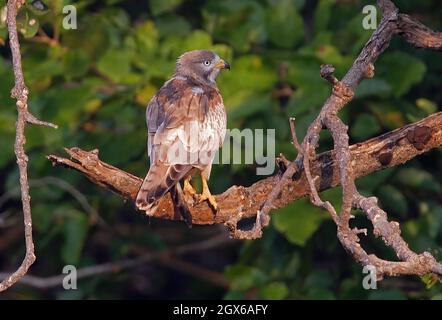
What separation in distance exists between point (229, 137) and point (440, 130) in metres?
2.04

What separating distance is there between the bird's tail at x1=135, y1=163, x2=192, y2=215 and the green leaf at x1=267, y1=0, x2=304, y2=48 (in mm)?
2690

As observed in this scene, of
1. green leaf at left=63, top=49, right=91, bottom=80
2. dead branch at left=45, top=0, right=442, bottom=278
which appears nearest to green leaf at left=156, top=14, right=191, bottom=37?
green leaf at left=63, top=49, right=91, bottom=80

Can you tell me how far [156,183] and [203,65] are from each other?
6.32 ft

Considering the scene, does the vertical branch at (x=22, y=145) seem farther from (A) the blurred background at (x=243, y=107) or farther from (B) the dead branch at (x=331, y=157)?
(A) the blurred background at (x=243, y=107)

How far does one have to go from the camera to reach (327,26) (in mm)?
8609

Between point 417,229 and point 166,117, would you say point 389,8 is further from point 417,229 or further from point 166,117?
point 417,229

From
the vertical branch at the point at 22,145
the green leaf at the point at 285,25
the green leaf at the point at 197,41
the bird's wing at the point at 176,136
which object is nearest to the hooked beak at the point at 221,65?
the bird's wing at the point at 176,136

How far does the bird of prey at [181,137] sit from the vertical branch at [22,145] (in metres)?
0.81

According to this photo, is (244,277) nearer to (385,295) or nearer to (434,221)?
(385,295)

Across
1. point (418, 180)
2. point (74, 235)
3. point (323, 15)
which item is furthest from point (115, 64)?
point (418, 180)

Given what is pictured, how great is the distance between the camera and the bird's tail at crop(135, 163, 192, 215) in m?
5.50

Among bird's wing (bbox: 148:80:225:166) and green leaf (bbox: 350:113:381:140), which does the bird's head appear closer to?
bird's wing (bbox: 148:80:225:166)

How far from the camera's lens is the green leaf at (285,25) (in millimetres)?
8350

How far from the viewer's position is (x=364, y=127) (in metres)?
7.91
